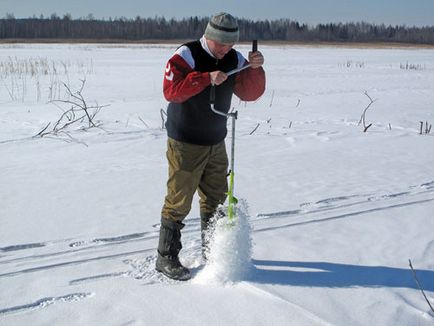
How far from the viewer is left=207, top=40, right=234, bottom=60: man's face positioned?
2.63m

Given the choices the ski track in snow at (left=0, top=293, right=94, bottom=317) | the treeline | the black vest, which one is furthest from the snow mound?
the treeline

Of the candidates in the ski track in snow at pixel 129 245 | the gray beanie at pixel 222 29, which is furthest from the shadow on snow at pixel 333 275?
the gray beanie at pixel 222 29

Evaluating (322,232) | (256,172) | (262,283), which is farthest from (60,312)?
(256,172)

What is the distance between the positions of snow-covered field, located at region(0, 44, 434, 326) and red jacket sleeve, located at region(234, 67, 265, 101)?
2.27 feet

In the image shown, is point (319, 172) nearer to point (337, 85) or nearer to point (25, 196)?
point (25, 196)

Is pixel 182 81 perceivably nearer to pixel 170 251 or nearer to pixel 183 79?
pixel 183 79

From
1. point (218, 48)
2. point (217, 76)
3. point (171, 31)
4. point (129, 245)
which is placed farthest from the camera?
point (171, 31)

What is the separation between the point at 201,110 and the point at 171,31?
86.0 m

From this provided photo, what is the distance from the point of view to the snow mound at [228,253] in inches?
108

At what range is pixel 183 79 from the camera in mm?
2559

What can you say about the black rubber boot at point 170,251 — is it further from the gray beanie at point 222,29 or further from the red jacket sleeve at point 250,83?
the gray beanie at point 222,29

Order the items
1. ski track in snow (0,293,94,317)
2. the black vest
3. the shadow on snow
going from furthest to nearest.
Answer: the shadow on snow, the black vest, ski track in snow (0,293,94,317)

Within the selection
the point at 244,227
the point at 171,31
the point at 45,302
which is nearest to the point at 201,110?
the point at 244,227

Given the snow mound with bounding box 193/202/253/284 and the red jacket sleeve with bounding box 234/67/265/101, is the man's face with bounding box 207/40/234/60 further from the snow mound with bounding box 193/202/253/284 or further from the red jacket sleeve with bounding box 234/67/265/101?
the snow mound with bounding box 193/202/253/284
